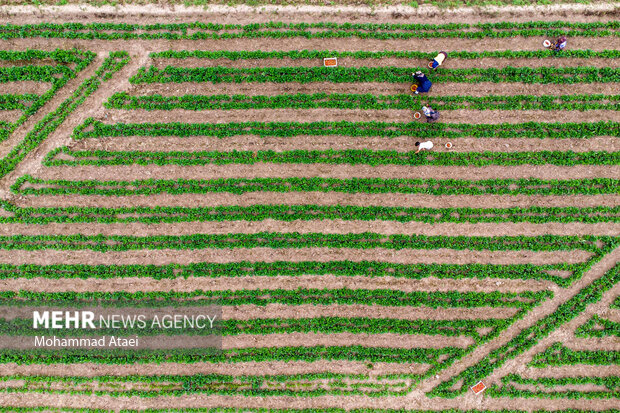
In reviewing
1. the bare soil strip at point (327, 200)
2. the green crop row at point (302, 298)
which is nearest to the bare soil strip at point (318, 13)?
the bare soil strip at point (327, 200)

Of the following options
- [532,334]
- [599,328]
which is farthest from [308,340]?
[599,328]

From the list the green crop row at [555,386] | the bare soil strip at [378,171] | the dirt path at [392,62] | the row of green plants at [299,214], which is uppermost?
the dirt path at [392,62]

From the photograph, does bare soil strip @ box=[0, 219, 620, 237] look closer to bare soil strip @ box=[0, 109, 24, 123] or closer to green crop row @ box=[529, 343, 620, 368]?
bare soil strip @ box=[0, 109, 24, 123]

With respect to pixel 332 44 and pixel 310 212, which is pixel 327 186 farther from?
pixel 332 44

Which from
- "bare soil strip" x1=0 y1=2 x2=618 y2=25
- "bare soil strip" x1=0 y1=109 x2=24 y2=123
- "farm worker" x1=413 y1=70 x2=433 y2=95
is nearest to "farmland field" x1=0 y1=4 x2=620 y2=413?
"bare soil strip" x1=0 y1=109 x2=24 y2=123

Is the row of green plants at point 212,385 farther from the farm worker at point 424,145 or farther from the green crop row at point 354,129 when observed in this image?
the green crop row at point 354,129

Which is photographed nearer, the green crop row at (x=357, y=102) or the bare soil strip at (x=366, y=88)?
the green crop row at (x=357, y=102)
